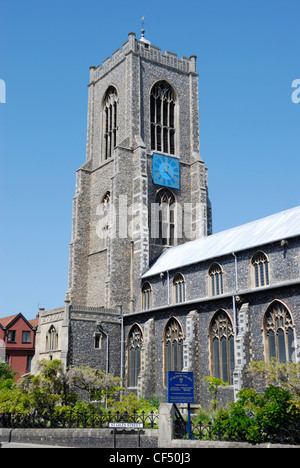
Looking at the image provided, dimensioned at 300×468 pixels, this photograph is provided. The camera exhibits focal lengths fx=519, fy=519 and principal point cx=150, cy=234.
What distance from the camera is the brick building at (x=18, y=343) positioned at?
56.8m

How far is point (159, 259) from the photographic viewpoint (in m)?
43.1

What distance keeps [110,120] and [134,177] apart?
28.3 feet

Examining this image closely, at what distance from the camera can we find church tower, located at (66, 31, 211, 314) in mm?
43625

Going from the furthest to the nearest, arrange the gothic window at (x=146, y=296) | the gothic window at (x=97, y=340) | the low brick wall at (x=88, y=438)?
the gothic window at (x=146, y=296)
the gothic window at (x=97, y=340)
the low brick wall at (x=88, y=438)

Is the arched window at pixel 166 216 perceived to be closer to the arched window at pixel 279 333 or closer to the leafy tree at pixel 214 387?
the leafy tree at pixel 214 387

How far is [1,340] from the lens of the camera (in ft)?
187

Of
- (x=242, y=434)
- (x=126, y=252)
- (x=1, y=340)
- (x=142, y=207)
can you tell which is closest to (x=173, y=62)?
(x=142, y=207)

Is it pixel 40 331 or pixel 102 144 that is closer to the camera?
pixel 40 331

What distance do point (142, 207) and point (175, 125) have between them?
1063 cm

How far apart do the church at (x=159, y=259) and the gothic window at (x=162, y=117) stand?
4.2 inches

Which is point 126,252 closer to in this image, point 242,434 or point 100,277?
point 100,277

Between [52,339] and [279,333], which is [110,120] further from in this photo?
[279,333]

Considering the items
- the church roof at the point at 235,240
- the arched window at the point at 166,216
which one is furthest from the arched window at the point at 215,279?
the arched window at the point at 166,216
